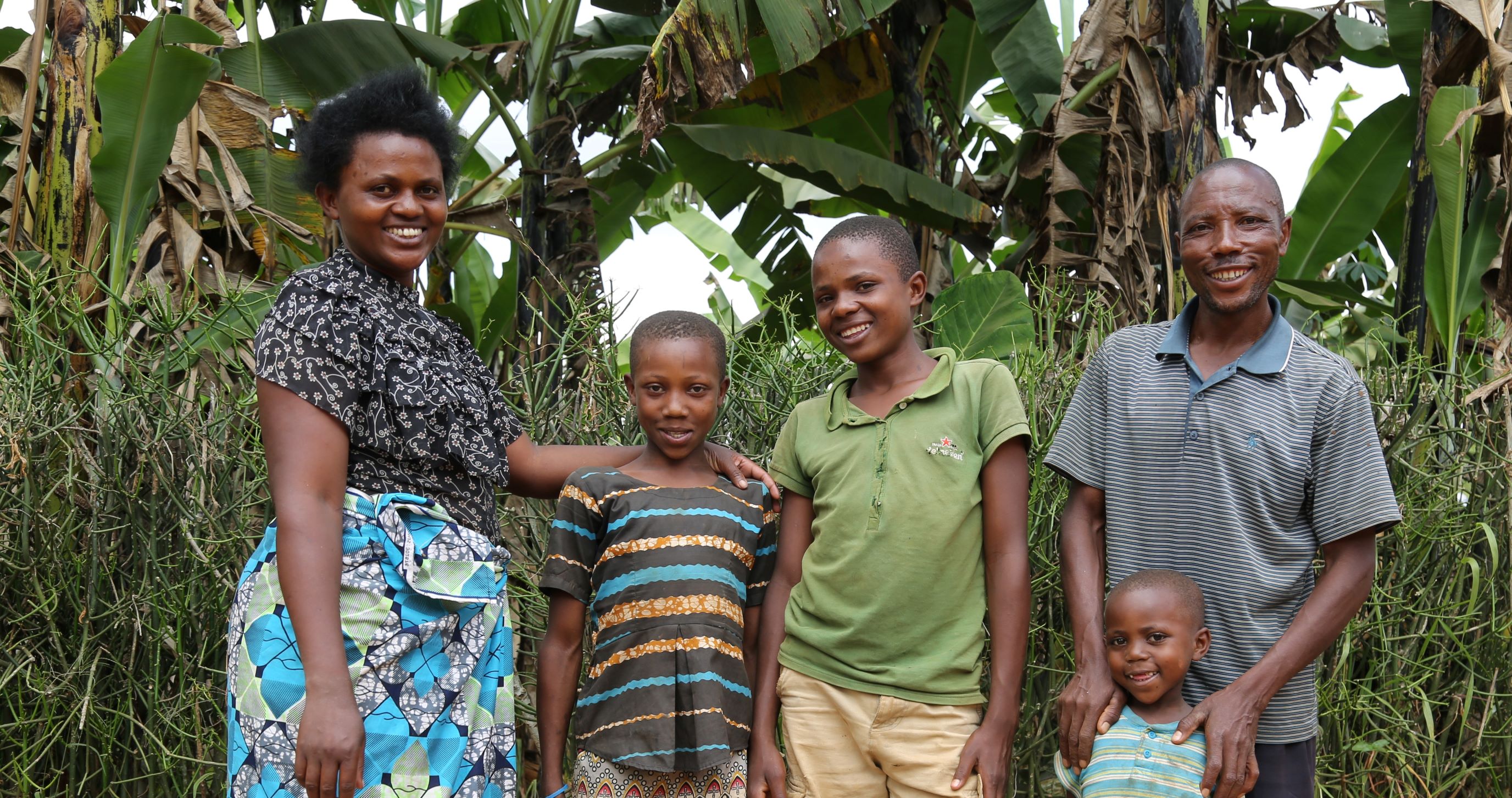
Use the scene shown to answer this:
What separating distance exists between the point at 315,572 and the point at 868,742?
108 centimetres

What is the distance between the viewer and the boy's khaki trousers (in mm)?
2174

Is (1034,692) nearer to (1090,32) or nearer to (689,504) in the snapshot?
(689,504)

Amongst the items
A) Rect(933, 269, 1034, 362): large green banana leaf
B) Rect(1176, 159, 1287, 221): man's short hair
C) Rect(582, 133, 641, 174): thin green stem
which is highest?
Rect(582, 133, 641, 174): thin green stem

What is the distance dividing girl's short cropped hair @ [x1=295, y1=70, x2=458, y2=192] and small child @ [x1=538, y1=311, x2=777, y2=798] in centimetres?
64

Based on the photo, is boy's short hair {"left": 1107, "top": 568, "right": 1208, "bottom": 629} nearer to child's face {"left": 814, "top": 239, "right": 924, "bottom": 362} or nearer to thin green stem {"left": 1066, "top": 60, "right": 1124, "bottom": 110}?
child's face {"left": 814, "top": 239, "right": 924, "bottom": 362}

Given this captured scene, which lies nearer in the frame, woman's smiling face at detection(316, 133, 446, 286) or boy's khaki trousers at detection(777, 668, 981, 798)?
woman's smiling face at detection(316, 133, 446, 286)

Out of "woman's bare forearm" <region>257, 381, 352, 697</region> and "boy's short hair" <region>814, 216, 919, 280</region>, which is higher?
"boy's short hair" <region>814, 216, 919, 280</region>

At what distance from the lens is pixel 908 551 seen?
2230mm

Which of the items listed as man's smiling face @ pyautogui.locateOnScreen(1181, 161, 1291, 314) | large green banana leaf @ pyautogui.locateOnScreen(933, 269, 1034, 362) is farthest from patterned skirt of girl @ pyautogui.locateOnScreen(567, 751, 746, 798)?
large green banana leaf @ pyautogui.locateOnScreen(933, 269, 1034, 362)

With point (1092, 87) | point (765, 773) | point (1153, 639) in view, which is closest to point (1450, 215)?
point (1092, 87)

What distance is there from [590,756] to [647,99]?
2612 millimetres

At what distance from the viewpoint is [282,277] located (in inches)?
182

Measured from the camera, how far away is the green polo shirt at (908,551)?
222 centimetres

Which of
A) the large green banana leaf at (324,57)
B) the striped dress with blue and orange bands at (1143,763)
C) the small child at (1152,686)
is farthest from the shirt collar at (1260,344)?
the large green banana leaf at (324,57)
